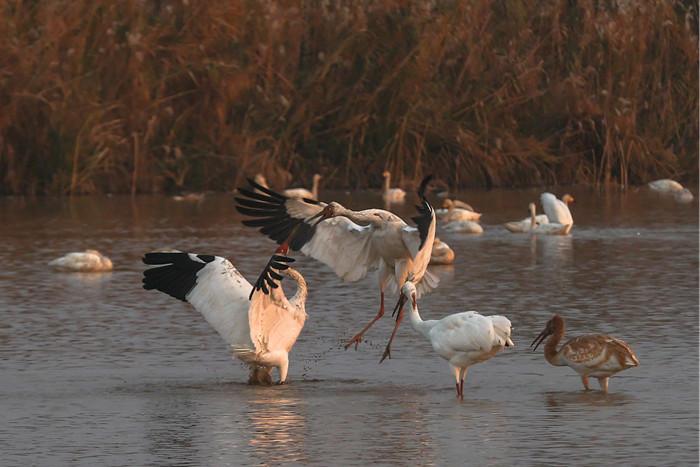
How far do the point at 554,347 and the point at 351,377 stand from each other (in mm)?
1175

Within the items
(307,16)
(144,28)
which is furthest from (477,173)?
(144,28)

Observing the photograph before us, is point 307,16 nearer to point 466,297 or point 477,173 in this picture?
point 477,173

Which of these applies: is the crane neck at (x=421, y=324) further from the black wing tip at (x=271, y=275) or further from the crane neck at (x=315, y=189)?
the crane neck at (x=315, y=189)

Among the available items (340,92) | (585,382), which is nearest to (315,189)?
(340,92)

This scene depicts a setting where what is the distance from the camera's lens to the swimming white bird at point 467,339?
29.6 ft

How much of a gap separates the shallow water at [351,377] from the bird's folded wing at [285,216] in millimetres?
748

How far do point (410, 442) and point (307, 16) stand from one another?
17314 mm

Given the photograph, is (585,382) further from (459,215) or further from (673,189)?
(673,189)

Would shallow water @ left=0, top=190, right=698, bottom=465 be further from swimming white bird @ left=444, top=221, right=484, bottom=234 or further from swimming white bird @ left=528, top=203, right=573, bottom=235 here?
swimming white bird @ left=444, top=221, right=484, bottom=234

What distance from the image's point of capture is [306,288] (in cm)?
1028

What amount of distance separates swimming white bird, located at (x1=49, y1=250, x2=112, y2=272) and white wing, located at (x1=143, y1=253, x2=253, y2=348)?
481 cm

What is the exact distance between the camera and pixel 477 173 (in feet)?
81.8

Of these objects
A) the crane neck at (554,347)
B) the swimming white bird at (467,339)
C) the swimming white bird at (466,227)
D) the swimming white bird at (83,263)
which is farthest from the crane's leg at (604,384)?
the swimming white bird at (466,227)

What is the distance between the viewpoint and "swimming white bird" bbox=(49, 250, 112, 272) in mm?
15055
